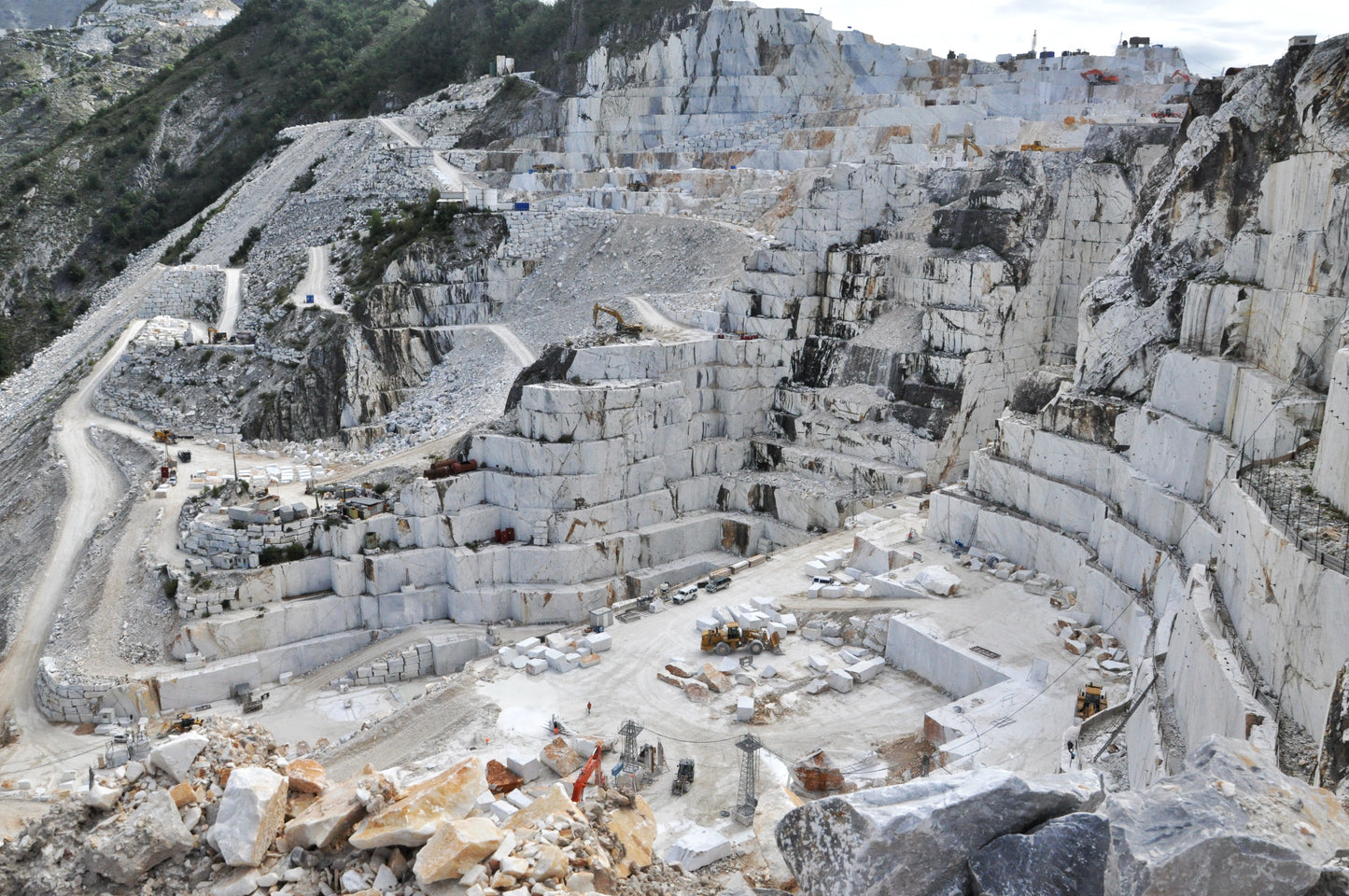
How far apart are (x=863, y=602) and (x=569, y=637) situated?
605 cm

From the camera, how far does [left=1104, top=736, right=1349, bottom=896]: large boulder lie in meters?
5.45

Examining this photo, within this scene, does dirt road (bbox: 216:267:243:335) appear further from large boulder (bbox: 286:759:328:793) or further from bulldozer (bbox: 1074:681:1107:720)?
bulldozer (bbox: 1074:681:1107:720)

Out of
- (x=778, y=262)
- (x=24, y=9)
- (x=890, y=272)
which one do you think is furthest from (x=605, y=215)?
(x=24, y=9)

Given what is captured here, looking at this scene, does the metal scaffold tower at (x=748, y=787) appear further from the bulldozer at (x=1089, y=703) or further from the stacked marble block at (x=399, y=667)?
the stacked marble block at (x=399, y=667)

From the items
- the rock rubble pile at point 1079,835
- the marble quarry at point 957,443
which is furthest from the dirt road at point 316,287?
the rock rubble pile at point 1079,835

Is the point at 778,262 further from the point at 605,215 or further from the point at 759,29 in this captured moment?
the point at 759,29

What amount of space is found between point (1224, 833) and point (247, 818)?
26.8 feet

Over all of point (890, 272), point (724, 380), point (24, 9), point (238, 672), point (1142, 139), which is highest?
point (24, 9)

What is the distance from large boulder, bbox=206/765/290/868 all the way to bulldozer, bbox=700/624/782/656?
1126 centimetres

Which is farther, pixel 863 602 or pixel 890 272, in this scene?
pixel 890 272

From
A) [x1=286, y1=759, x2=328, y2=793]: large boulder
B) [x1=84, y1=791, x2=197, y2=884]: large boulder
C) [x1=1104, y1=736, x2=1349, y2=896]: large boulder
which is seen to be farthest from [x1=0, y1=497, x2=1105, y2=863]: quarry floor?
[x1=1104, y1=736, x2=1349, y2=896]: large boulder

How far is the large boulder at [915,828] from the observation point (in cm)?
627

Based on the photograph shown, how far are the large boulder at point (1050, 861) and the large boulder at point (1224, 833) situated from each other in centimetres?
26

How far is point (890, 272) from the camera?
107ft
